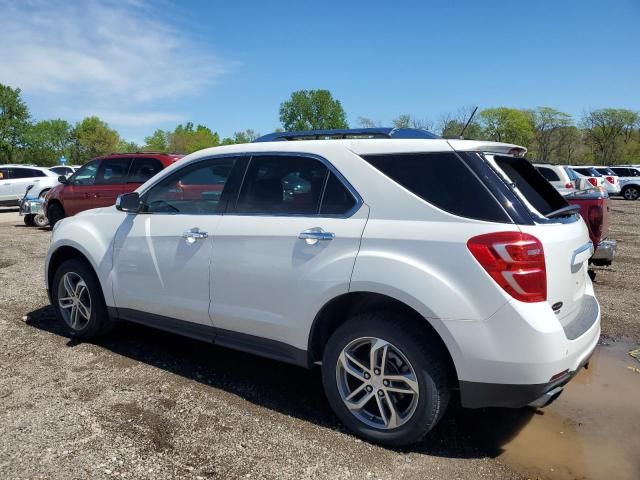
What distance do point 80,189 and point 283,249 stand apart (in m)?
10.6

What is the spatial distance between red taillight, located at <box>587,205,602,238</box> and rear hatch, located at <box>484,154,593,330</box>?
3345 millimetres

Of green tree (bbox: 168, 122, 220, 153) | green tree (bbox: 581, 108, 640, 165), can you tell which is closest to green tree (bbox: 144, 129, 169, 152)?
green tree (bbox: 168, 122, 220, 153)

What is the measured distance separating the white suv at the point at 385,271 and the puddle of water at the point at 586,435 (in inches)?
18.1

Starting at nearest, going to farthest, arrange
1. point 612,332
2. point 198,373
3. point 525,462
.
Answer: point 525,462, point 198,373, point 612,332

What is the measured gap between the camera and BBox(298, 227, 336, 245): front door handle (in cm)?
319

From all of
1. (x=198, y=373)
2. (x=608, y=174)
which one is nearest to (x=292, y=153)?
(x=198, y=373)

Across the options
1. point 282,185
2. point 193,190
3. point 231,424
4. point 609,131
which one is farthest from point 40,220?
point 609,131

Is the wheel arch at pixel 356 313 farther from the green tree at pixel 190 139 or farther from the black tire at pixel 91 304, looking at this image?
the green tree at pixel 190 139

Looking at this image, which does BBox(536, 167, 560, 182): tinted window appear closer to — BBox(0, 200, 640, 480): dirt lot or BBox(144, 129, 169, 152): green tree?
BBox(0, 200, 640, 480): dirt lot

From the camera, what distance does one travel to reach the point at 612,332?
5.38 m

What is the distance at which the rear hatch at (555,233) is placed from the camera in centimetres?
279

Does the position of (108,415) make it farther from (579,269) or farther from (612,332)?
(612,332)

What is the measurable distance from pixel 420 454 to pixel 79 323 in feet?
10.9

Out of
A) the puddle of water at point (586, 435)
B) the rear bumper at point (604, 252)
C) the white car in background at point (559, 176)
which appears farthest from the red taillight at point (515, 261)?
the white car in background at point (559, 176)
